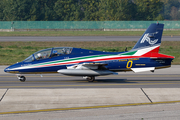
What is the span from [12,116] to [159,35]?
11779 mm

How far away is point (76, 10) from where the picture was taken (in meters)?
94.3

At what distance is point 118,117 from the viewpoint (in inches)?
394

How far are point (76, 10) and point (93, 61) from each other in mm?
78812

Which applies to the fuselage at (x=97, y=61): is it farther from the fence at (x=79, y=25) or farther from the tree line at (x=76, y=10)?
the tree line at (x=76, y=10)

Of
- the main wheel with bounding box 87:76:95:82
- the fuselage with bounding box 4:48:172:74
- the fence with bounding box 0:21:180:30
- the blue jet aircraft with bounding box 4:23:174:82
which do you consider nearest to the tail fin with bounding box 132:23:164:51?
the blue jet aircraft with bounding box 4:23:174:82

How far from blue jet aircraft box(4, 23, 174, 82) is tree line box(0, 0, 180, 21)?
73602mm

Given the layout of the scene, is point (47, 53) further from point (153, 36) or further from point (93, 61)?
point (153, 36)

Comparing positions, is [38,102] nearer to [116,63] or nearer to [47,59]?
[47,59]

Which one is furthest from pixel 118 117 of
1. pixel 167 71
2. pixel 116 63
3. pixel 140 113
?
pixel 167 71

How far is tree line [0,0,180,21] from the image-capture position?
3538 inches

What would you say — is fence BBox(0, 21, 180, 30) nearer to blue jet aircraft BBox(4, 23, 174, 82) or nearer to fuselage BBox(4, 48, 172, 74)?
blue jet aircraft BBox(4, 23, 174, 82)

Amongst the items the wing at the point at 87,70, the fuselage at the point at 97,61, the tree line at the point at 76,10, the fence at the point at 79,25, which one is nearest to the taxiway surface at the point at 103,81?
the wing at the point at 87,70

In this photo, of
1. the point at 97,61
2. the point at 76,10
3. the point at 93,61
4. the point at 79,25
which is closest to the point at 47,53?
the point at 93,61

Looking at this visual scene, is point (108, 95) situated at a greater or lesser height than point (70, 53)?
lesser
